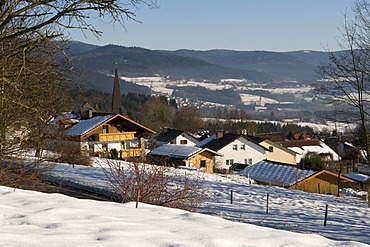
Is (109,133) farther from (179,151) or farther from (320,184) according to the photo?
(320,184)

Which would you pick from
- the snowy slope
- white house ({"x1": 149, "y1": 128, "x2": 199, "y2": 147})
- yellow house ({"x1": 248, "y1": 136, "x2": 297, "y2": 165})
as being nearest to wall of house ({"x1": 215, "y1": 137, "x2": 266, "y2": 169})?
yellow house ({"x1": 248, "y1": 136, "x2": 297, "y2": 165})

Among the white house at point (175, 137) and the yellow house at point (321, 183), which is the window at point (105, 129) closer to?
the yellow house at point (321, 183)

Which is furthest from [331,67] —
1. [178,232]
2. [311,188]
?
[311,188]

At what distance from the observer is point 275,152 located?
2466 inches

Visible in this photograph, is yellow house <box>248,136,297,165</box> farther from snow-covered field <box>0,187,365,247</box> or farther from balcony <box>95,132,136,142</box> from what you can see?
snow-covered field <box>0,187,365,247</box>

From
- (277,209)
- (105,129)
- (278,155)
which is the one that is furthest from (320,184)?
(278,155)

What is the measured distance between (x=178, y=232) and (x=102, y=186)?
11005 mm

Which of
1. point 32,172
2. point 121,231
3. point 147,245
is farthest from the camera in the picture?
point 32,172

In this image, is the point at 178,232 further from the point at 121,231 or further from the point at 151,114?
the point at 151,114

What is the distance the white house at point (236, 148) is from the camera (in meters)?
54.2

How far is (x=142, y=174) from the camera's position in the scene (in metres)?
9.34

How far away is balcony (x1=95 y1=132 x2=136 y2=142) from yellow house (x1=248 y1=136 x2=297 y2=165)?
25348 mm

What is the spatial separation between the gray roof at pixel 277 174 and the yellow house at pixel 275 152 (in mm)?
26445

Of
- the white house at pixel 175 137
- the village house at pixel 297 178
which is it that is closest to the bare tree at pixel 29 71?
the village house at pixel 297 178
